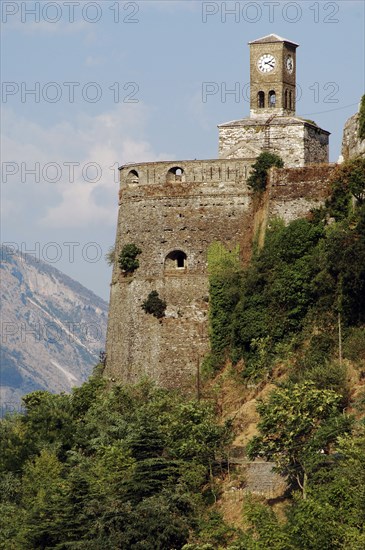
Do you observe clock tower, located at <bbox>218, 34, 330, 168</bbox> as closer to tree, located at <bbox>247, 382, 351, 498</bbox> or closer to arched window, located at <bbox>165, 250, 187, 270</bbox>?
arched window, located at <bbox>165, 250, 187, 270</bbox>

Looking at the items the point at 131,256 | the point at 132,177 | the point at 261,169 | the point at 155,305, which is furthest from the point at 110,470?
the point at 132,177

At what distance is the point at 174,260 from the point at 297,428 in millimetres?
18544

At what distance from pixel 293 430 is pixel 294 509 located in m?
5.39

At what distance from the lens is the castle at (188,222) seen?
73625mm

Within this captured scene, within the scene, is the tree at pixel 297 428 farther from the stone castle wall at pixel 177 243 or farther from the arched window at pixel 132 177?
the arched window at pixel 132 177

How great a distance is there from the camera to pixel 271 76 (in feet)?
260

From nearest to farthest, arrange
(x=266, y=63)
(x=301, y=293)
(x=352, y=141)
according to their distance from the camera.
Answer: (x=301, y=293) → (x=352, y=141) → (x=266, y=63)

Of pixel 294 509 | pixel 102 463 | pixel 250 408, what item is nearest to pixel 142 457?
pixel 102 463

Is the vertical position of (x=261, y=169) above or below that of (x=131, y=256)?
above

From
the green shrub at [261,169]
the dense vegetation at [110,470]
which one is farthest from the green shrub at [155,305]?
the green shrub at [261,169]

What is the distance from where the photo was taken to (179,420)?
64.5m

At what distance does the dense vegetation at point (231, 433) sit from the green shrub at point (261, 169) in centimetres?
303

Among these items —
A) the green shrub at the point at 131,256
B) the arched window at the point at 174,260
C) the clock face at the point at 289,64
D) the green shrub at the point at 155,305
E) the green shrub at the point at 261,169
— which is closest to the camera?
the green shrub at the point at 261,169

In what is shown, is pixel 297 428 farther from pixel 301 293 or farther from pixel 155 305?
pixel 155 305
